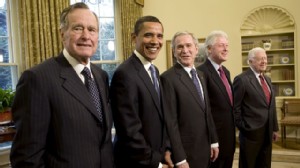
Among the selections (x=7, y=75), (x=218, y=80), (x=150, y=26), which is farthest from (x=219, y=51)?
(x=7, y=75)

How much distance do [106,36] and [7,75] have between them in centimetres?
204

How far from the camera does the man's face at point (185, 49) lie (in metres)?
2.10

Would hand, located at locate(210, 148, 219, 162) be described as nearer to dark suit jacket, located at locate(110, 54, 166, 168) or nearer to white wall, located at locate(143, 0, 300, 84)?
dark suit jacket, located at locate(110, 54, 166, 168)

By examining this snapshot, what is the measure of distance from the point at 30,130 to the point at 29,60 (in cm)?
346

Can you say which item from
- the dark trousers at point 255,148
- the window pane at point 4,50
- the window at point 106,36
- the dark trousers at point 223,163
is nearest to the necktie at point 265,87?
the dark trousers at point 255,148

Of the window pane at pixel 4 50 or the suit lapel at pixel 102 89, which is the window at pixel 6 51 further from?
the suit lapel at pixel 102 89

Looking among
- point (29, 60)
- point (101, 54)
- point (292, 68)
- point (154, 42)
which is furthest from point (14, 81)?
point (292, 68)

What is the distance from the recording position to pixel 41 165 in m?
1.13

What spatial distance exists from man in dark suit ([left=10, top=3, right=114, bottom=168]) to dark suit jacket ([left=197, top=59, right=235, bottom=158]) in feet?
4.31

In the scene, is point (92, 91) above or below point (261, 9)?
below

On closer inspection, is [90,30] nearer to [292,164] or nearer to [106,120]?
[106,120]

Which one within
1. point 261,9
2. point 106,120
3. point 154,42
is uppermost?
point 261,9

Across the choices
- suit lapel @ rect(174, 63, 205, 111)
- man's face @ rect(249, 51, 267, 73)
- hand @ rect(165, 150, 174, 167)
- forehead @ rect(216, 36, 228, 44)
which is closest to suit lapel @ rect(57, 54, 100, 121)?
hand @ rect(165, 150, 174, 167)

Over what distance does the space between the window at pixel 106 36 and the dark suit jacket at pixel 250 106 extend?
3.27 meters
